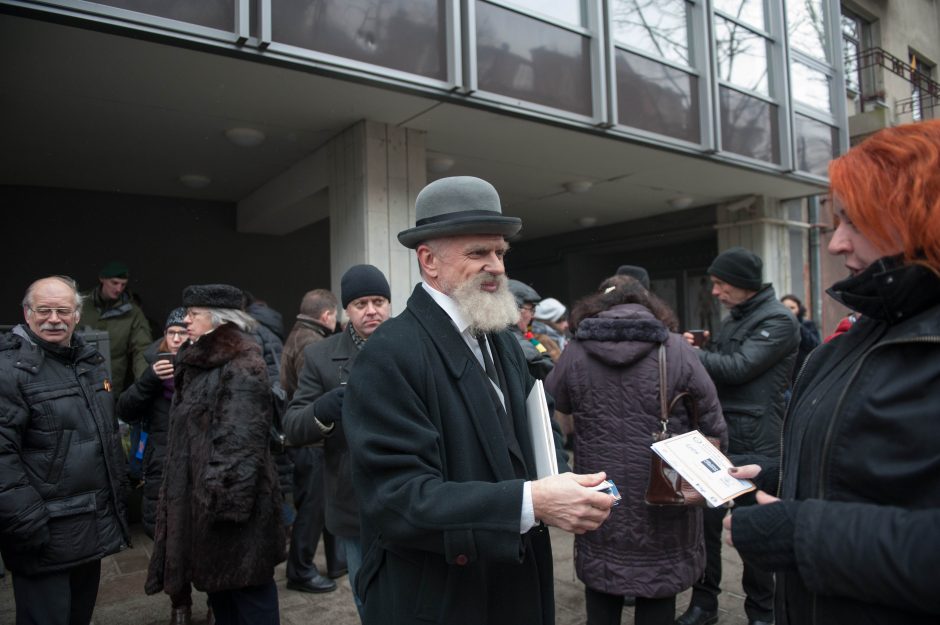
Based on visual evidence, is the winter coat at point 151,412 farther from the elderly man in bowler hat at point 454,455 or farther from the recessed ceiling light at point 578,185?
the recessed ceiling light at point 578,185

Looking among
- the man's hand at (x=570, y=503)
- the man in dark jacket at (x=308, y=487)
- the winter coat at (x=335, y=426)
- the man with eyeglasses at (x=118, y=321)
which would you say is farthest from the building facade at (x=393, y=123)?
the man's hand at (x=570, y=503)

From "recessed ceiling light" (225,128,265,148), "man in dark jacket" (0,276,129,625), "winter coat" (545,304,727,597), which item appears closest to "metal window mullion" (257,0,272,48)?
"recessed ceiling light" (225,128,265,148)

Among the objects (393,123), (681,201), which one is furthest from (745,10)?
(393,123)

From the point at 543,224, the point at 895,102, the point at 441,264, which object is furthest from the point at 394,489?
the point at 895,102

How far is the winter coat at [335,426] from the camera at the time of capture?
2992 mm

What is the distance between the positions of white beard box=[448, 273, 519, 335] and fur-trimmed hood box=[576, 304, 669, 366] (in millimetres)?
1168

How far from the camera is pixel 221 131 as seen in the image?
262 inches

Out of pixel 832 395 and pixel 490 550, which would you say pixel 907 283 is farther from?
pixel 490 550

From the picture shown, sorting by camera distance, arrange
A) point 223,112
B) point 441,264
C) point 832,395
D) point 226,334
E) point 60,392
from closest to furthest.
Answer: point 832,395 → point 441,264 → point 60,392 → point 226,334 → point 223,112

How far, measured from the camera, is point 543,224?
1270cm

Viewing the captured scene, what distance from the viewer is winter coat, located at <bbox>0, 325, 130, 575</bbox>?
8.81ft

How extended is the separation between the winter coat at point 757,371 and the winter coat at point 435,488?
2.34m

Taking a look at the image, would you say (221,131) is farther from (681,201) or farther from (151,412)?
(681,201)

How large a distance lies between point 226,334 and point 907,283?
2.80 meters
